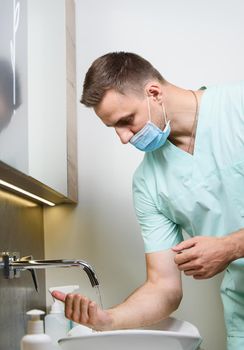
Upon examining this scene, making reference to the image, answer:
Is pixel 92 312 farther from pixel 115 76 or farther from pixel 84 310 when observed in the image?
pixel 115 76

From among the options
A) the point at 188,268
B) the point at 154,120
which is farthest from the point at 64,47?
the point at 188,268

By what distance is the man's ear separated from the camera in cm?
143

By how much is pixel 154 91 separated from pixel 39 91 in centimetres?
32

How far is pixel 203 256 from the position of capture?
1.24 meters

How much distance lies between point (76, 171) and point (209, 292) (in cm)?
68

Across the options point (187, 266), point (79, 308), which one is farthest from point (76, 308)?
point (187, 266)

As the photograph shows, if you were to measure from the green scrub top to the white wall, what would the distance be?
421mm

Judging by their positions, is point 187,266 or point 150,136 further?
point 150,136

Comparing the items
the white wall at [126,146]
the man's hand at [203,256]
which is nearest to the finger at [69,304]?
the man's hand at [203,256]

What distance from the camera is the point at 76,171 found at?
6.55 ft

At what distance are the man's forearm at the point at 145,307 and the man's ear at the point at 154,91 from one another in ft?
1.83

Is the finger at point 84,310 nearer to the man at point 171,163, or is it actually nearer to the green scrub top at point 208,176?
the man at point 171,163

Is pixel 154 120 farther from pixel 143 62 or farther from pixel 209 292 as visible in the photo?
pixel 209 292

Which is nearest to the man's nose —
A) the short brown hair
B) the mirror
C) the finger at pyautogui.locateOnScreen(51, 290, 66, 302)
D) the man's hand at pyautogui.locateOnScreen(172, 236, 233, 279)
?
the short brown hair
